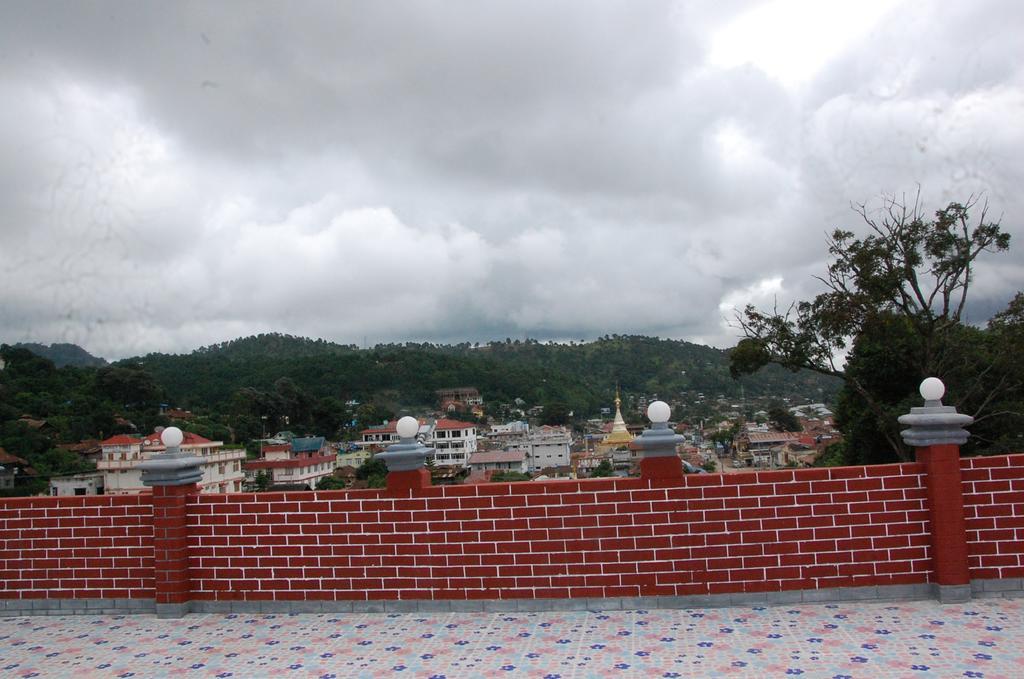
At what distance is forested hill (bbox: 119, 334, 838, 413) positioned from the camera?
3638 cm

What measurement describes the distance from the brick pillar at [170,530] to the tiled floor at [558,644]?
175mm

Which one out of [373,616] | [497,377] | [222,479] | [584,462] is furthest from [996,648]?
[497,377]

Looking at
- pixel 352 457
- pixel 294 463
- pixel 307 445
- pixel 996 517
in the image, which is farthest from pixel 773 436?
pixel 996 517

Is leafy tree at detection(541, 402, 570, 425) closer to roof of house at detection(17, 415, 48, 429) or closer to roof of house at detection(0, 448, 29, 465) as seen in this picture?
roof of house at detection(17, 415, 48, 429)

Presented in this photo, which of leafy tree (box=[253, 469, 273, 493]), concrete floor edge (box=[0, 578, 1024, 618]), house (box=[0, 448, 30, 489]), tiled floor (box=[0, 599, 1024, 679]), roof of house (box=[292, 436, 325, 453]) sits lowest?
leafy tree (box=[253, 469, 273, 493])

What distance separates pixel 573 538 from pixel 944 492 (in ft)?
7.89

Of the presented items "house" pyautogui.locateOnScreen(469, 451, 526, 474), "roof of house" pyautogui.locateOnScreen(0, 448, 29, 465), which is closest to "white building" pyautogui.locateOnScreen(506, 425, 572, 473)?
"house" pyautogui.locateOnScreen(469, 451, 526, 474)

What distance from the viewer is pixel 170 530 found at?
16.3 feet

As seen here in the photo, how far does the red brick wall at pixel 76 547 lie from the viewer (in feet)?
16.9

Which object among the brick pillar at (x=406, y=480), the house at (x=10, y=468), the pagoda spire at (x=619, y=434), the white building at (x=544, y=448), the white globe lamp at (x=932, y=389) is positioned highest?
the white globe lamp at (x=932, y=389)

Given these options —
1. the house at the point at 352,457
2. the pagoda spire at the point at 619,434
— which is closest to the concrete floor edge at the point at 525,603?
the pagoda spire at the point at 619,434

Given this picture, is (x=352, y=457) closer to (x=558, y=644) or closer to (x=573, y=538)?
(x=573, y=538)

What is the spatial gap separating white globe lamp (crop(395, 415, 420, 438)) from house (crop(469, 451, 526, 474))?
19877 mm

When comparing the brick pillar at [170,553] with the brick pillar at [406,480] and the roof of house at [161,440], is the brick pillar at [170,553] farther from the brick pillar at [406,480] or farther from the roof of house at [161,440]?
the brick pillar at [406,480]
